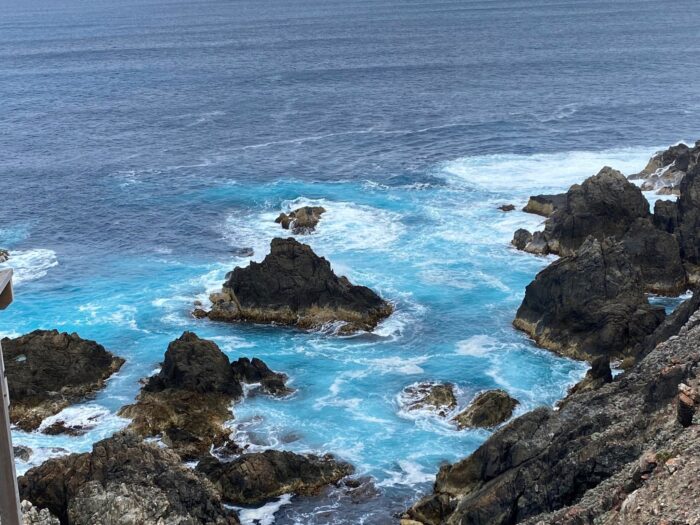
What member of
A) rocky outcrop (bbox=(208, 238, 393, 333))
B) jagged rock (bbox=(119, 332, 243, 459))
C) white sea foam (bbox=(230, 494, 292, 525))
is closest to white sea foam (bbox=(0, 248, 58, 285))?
rocky outcrop (bbox=(208, 238, 393, 333))

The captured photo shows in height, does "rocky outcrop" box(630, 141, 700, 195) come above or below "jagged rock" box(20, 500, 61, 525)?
above

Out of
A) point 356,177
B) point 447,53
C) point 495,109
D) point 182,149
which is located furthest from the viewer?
point 447,53

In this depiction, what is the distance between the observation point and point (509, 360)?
58906mm

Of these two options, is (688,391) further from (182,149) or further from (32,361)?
(182,149)

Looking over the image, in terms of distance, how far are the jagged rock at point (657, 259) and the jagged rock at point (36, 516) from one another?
145 feet

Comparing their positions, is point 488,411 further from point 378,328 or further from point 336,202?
point 336,202

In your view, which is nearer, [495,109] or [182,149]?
[182,149]

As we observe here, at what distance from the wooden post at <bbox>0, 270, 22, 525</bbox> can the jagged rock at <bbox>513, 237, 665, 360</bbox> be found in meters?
49.3

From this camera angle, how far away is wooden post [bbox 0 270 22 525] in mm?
11312

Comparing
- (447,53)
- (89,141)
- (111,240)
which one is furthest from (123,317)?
(447,53)

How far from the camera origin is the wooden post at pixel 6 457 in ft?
37.1

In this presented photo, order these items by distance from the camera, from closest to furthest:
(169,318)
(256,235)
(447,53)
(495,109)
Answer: (169,318)
(256,235)
(495,109)
(447,53)

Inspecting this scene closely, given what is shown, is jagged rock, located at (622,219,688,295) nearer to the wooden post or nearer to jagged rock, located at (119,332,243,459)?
jagged rock, located at (119,332,243,459)

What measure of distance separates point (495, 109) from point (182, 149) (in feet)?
155
